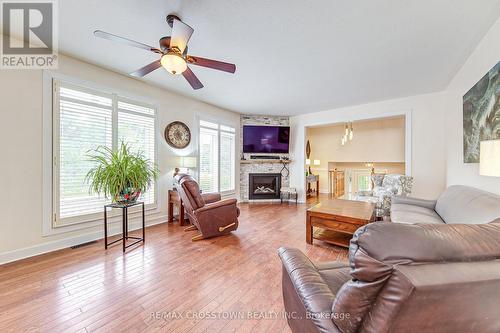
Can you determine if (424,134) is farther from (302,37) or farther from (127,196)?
(127,196)

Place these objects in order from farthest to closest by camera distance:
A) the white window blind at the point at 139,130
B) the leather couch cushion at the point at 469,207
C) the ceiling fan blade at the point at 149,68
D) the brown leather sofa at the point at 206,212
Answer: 1. the white window blind at the point at 139,130
2. the brown leather sofa at the point at 206,212
3. the ceiling fan blade at the point at 149,68
4. the leather couch cushion at the point at 469,207

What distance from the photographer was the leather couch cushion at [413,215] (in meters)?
2.42

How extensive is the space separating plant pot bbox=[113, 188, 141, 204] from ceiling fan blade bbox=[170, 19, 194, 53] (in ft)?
6.09

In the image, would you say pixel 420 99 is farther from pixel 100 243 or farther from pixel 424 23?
pixel 100 243

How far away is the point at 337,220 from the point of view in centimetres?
263

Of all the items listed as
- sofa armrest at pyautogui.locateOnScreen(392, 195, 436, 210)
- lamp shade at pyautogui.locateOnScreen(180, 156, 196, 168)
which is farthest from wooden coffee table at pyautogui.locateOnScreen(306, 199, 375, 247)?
lamp shade at pyautogui.locateOnScreen(180, 156, 196, 168)

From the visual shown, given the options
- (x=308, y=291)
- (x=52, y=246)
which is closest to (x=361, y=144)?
(x=308, y=291)

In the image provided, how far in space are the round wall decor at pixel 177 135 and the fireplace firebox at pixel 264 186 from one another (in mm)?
2329

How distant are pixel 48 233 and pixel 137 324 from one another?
2.16 meters

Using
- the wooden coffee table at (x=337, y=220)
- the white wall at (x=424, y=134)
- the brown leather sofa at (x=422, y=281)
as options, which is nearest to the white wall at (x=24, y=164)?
the wooden coffee table at (x=337, y=220)

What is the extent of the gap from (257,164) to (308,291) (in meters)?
5.14

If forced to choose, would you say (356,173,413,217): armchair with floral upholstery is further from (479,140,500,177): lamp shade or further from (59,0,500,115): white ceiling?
(479,140,500,177): lamp shade

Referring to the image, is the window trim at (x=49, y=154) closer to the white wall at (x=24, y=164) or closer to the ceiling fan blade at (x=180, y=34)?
the white wall at (x=24, y=164)

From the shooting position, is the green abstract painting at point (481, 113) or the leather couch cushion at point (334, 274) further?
Result: the green abstract painting at point (481, 113)
